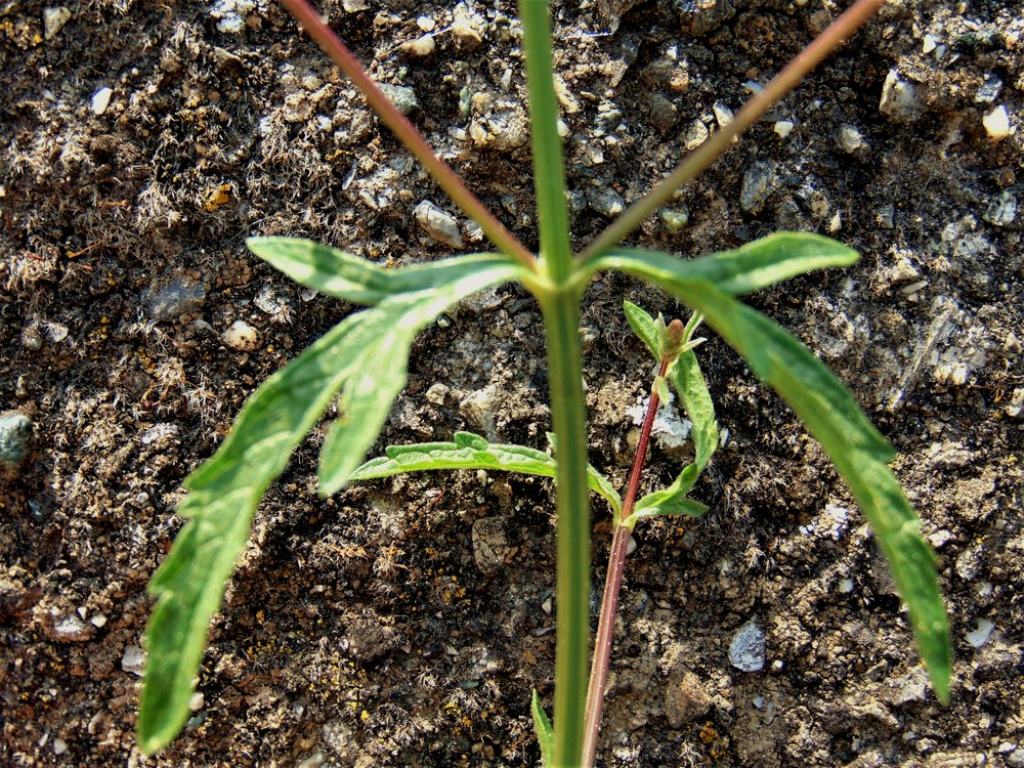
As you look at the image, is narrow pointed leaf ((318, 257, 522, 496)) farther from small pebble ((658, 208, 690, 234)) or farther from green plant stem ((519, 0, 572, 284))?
small pebble ((658, 208, 690, 234))

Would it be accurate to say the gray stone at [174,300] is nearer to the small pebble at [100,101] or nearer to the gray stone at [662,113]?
the small pebble at [100,101]

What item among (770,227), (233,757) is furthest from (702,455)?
(233,757)

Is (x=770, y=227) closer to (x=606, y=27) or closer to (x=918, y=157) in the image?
(x=918, y=157)

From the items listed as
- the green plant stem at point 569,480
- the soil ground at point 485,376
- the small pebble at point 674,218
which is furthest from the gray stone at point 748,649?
the small pebble at point 674,218

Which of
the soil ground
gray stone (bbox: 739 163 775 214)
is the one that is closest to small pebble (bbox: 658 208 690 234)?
the soil ground

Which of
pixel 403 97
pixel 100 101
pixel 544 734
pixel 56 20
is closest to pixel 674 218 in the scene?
pixel 403 97
